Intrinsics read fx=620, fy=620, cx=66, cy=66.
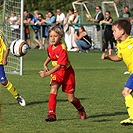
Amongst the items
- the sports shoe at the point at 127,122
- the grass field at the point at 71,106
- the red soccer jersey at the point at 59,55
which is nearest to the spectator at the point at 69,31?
the grass field at the point at 71,106

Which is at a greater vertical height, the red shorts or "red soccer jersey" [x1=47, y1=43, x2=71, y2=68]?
"red soccer jersey" [x1=47, y1=43, x2=71, y2=68]

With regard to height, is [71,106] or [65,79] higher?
[65,79]

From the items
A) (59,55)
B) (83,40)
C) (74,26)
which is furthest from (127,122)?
(74,26)

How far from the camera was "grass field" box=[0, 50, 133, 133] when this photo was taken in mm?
8727

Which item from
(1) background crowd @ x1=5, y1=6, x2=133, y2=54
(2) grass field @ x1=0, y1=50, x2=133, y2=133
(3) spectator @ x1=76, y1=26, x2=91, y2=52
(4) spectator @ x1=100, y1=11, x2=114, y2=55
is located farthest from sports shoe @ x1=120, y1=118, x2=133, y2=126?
(4) spectator @ x1=100, y1=11, x2=114, y2=55

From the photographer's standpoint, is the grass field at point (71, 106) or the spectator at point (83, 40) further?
the spectator at point (83, 40)

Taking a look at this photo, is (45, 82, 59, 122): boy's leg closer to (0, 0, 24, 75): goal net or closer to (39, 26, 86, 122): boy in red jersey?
(39, 26, 86, 122): boy in red jersey

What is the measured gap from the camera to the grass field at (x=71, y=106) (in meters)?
8.73

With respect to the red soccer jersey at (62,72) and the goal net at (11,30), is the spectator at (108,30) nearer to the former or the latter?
the goal net at (11,30)

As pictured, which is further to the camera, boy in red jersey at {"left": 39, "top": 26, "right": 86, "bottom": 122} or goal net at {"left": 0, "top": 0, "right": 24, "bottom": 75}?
goal net at {"left": 0, "top": 0, "right": 24, "bottom": 75}

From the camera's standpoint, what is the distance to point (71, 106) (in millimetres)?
11078

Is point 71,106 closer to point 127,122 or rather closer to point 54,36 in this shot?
point 54,36

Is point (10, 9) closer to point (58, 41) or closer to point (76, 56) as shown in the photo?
point (76, 56)

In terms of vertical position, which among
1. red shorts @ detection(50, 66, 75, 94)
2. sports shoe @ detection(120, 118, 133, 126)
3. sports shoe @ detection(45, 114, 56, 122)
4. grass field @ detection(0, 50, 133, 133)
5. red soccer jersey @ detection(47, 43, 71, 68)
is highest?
red soccer jersey @ detection(47, 43, 71, 68)
